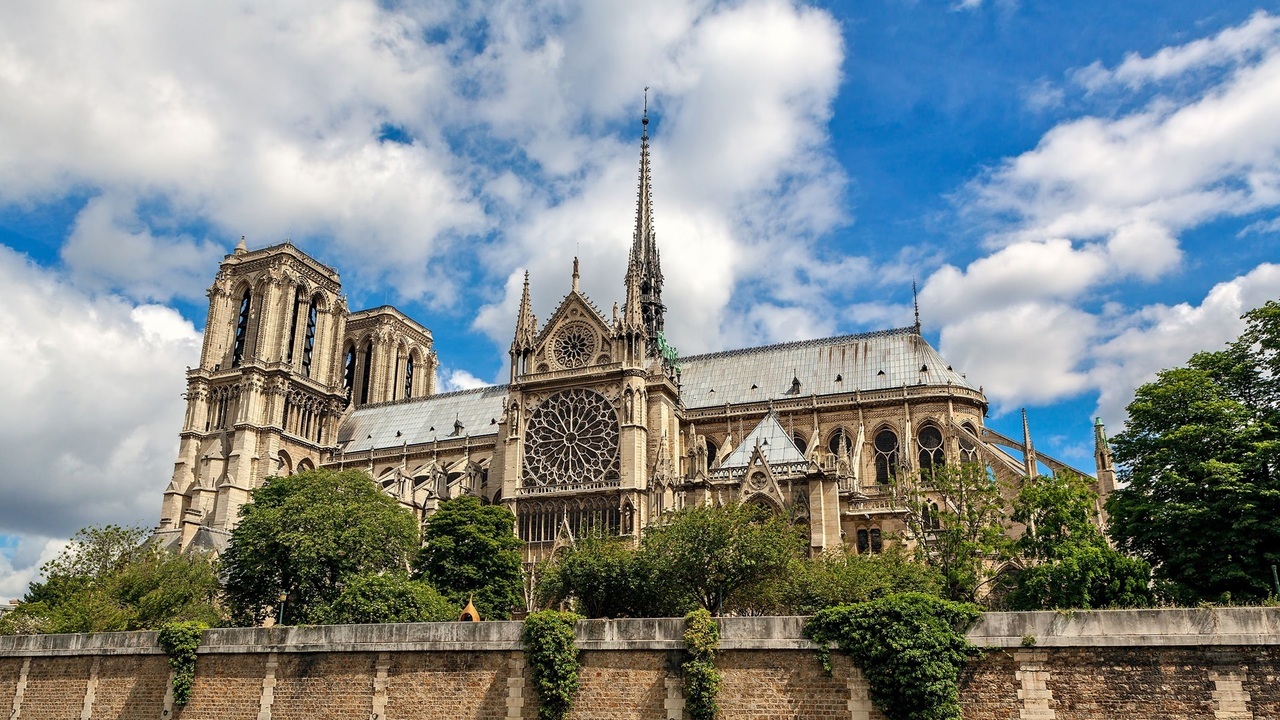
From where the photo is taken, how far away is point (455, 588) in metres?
42.1

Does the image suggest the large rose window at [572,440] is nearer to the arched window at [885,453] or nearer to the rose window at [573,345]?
the rose window at [573,345]

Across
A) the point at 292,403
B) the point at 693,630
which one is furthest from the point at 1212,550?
the point at 292,403

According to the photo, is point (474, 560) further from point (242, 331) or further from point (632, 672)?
point (242, 331)

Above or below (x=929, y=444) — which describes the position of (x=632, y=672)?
below

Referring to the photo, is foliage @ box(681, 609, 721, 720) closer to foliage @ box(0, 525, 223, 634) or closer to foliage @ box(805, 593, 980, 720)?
foliage @ box(805, 593, 980, 720)

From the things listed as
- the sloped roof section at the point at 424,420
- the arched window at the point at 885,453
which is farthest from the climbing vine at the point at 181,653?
the sloped roof section at the point at 424,420

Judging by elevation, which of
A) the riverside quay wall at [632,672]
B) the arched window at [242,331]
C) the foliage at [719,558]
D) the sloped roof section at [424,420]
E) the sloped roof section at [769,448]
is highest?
the arched window at [242,331]

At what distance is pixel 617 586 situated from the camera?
1309 inches

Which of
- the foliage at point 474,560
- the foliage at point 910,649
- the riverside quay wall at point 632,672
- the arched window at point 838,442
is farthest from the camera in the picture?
the arched window at point 838,442

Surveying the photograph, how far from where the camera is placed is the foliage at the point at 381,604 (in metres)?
32.8

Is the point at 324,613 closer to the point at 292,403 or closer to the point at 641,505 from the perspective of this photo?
the point at 641,505

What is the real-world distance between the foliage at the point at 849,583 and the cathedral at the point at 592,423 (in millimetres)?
7484

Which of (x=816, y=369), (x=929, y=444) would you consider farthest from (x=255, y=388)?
(x=929, y=444)

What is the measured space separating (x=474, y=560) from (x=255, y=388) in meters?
28.5
